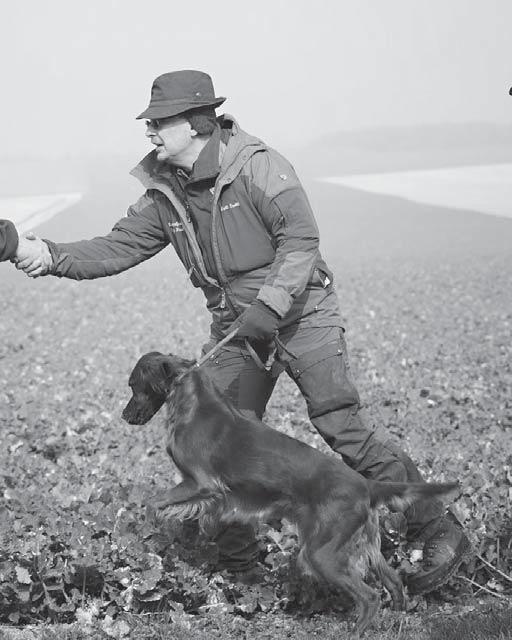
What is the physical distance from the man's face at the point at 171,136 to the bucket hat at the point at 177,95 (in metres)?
0.06

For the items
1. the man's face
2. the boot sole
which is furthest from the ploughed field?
the man's face

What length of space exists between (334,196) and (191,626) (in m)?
43.4

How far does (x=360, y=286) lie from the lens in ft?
61.3

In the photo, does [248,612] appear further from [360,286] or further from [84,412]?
[360,286]

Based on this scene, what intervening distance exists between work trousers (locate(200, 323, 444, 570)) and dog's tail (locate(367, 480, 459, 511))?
1.02ft

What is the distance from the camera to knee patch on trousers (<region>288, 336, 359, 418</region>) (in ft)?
15.5

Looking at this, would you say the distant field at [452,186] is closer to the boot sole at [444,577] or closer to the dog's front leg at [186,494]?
the boot sole at [444,577]

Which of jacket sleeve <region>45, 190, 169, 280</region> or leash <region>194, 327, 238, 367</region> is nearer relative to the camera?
leash <region>194, 327, 238, 367</region>

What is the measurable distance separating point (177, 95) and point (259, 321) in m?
1.15

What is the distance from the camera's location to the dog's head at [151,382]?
4.70 metres

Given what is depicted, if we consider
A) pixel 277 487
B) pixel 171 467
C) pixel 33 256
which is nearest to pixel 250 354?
pixel 277 487

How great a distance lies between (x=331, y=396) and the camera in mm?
4723

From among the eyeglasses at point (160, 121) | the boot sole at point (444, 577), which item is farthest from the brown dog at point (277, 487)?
the eyeglasses at point (160, 121)

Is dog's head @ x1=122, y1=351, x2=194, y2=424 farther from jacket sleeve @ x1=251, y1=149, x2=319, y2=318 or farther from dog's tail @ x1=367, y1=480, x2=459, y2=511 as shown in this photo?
dog's tail @ x1=367, y1=480, x2=459, y2=511
